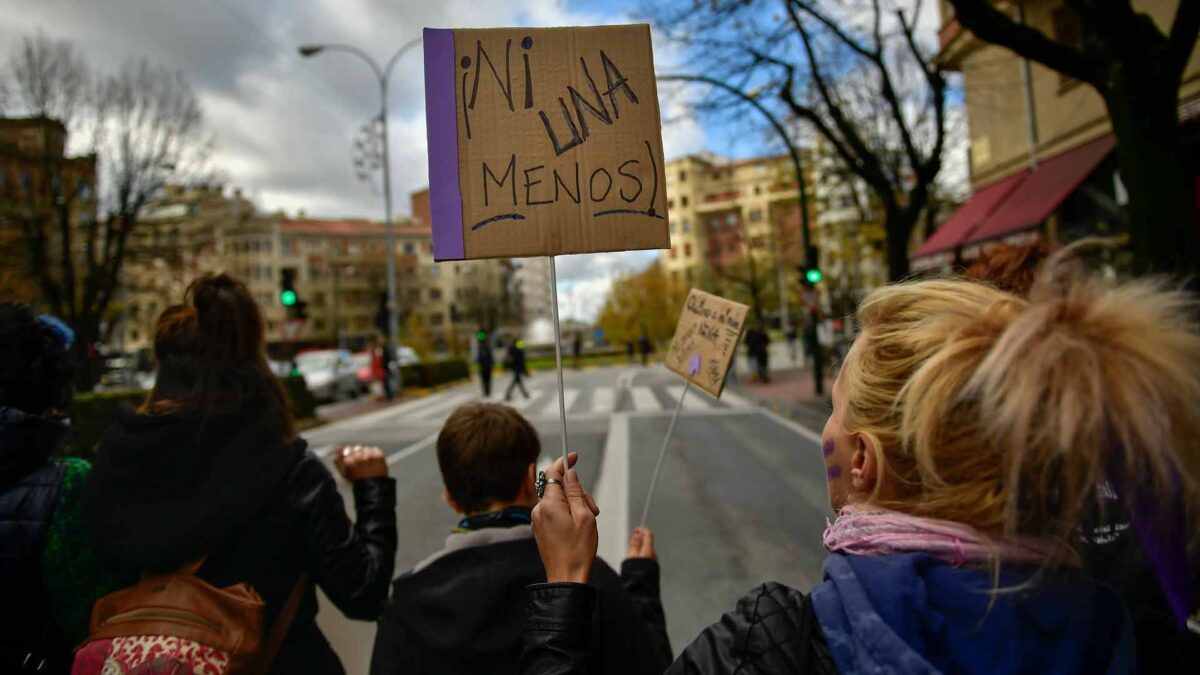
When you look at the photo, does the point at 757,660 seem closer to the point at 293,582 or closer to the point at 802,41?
the point at 293,582

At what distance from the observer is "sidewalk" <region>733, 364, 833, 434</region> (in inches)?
511

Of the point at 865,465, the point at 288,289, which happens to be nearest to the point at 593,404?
the point at 288,289

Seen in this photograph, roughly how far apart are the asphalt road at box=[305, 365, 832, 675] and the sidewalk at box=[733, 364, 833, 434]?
503mm

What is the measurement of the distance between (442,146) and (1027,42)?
6.57m

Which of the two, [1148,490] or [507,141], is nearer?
[1148,490]

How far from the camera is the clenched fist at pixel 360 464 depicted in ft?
6.65

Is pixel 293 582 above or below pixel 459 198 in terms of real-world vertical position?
below

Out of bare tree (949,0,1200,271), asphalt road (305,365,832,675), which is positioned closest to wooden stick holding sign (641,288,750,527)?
asphalt road (305,365,832,675)

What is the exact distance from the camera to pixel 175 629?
1.49m

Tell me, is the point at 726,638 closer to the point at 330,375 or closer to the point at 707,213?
the point at 330,375

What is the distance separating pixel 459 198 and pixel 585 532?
0.75 meters

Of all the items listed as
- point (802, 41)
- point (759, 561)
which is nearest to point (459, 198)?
point (759, 561)

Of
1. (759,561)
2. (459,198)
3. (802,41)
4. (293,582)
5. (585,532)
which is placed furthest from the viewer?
(802,41)

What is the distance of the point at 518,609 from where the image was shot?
1531mm
